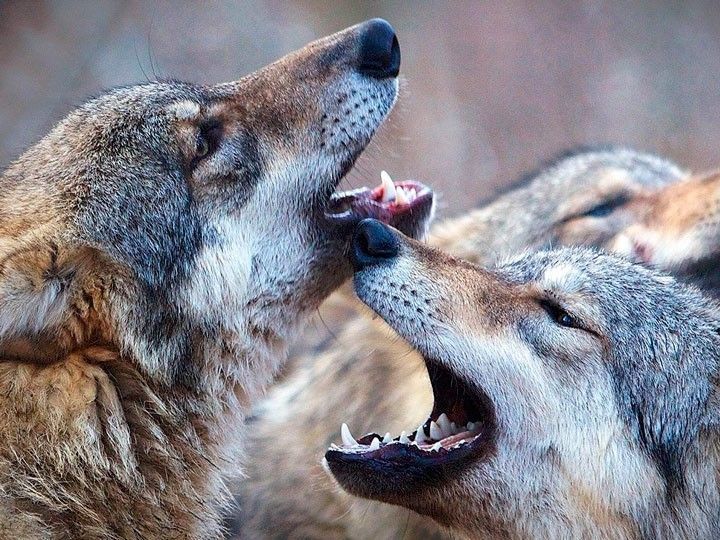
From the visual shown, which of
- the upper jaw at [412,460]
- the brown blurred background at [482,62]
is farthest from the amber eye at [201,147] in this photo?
the brown blurred background at [482,62]

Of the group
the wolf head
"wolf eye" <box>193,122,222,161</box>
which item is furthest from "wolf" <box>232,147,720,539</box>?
"wolf eye" <box>193,122,222,161</box>

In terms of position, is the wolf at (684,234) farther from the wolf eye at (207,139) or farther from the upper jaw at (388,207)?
the wolf eye at (207,139)

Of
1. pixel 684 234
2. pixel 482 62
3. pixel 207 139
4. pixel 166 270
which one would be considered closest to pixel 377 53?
pixel 207 139

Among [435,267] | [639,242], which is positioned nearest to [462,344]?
[435,267]

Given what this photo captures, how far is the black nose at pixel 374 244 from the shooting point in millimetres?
3160

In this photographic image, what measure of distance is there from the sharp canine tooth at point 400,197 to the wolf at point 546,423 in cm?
42

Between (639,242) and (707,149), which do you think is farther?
(707,149)

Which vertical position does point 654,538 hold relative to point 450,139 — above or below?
below

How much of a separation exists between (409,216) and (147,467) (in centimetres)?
120

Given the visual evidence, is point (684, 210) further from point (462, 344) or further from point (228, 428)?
point (228, 428)

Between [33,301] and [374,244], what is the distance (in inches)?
38.7

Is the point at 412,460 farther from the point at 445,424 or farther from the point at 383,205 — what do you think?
the point at 383,205

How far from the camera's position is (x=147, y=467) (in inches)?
120

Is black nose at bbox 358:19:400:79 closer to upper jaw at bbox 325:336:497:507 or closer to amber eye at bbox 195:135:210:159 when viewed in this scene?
amber eye at bbox 195:135:210:159
